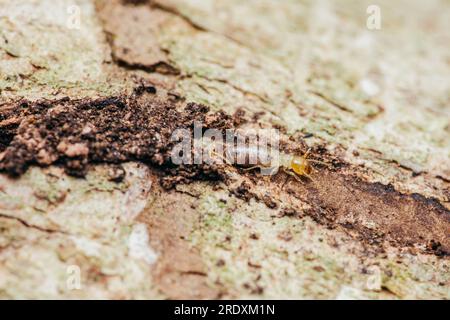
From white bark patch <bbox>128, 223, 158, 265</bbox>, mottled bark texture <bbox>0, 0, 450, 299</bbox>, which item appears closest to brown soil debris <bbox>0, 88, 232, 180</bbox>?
mottled bark texture <bbox>0, 0, 450, 299</bbox>

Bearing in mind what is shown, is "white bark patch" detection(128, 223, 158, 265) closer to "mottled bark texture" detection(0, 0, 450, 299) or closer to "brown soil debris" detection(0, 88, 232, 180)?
"mottled bark texture" detection(0, 0, 450, 299)

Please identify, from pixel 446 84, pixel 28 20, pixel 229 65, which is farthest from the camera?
pixel 446 84

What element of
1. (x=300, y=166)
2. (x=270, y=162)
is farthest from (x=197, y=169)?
(x=300, y=166)

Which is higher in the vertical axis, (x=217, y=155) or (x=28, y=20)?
(x=28, y=20)

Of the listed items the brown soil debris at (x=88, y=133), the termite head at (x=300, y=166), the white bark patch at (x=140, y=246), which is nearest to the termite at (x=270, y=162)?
the termite head at (x=300, y=166)

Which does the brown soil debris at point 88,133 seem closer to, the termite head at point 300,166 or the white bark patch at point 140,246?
the white bark patch at point 140,246

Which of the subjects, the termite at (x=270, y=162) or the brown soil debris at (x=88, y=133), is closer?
the brown soil debris at (x=88, y=133)

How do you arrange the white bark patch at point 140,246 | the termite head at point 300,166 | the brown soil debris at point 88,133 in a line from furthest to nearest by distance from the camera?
the termite head at point 300,166 → the brown soil debris at point 88,133 → the white bark patch at point 140,246

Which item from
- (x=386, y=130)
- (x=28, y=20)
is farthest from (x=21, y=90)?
(x=386, y=130)
